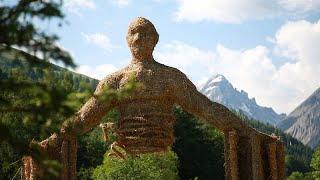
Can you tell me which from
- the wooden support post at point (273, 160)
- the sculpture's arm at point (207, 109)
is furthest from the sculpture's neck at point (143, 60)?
the wooden support post at point (273, 160)

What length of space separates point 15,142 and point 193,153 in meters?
31.0

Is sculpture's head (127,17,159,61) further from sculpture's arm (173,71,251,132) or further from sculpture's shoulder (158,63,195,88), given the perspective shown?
sculpture's arm (173,71,251,132)

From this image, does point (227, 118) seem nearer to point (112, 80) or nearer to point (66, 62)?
point (112, 80)

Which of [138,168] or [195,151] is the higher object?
[195,151]

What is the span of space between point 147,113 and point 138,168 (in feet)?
46.1

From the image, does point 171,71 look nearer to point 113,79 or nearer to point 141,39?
point 141,39

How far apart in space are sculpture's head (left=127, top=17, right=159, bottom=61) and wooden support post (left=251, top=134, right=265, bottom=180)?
192cm

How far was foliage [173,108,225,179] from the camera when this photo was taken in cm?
3434

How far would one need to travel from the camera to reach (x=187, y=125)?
36.0 m

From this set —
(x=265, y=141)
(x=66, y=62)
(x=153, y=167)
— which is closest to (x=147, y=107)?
(x=265, y=141)

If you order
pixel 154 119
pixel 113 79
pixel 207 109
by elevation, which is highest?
pixel 113 79

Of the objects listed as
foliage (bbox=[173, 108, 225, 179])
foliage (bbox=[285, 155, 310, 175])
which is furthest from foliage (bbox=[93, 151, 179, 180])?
foliage (bbox=[285, 155, 310, 175])

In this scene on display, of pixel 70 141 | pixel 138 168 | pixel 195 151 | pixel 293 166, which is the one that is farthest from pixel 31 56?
pixel 293 166

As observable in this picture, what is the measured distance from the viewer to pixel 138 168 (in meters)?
22.9
